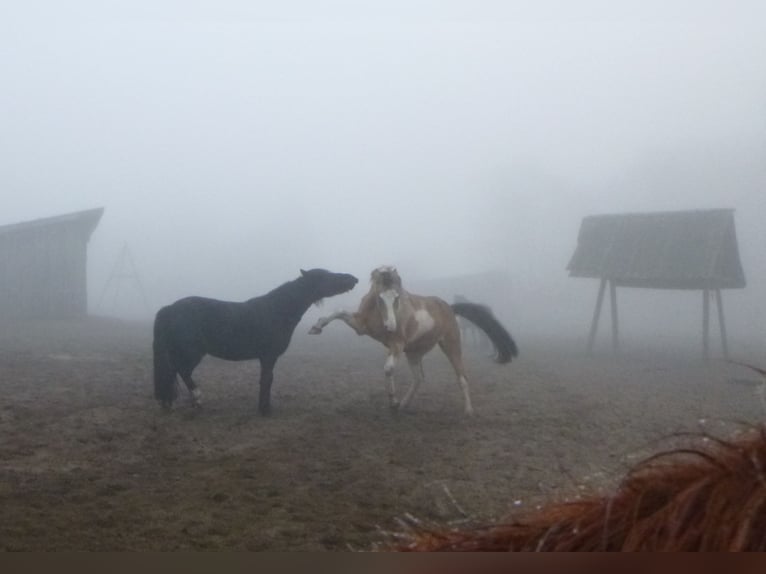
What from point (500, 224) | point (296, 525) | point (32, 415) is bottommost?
point (296, 525)

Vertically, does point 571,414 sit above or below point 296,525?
above

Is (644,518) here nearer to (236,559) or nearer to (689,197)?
(236,559)

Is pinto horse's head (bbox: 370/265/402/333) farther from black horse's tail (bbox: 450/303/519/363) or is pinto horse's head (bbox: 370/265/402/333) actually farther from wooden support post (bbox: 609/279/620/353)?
wooden support post (bbox: 609/279/620/353)

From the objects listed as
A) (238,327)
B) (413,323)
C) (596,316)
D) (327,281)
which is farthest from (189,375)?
(596,316)

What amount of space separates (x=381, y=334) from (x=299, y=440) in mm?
323

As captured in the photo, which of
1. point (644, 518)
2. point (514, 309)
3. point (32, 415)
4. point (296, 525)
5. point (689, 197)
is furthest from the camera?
point (514, 309)

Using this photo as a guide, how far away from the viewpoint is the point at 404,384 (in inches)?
57.0

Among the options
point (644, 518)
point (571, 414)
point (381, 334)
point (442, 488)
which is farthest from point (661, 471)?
point (381, 334)

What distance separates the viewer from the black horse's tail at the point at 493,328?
4.96 ft

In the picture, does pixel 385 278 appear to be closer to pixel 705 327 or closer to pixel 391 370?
pixel 391 370

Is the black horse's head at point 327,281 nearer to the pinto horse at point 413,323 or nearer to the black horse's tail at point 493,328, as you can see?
the pinto horse at point 413,323

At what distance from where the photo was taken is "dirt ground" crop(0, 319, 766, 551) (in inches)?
43.8

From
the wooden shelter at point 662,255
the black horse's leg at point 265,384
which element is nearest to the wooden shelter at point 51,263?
the black horse's leg at point 265,384

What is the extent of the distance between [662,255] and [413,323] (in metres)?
0.47
